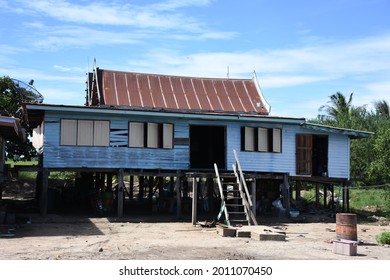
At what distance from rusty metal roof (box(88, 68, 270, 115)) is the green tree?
16.4 ft

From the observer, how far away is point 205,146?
2720cm

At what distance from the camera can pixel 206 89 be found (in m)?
28.9

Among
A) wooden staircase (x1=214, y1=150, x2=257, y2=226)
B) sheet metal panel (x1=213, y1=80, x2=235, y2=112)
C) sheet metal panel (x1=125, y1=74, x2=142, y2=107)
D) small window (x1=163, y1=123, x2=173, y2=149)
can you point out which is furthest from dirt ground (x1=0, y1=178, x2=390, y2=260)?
sheet metal panel (x1=213, y1=80, x2=235, y2=112)

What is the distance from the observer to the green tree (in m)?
30.6

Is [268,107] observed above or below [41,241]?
above

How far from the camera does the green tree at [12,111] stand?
30.6 m

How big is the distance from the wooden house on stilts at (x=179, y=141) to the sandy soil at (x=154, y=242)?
1.51 meters

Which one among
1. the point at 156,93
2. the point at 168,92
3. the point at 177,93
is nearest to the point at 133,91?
the point at 156,93

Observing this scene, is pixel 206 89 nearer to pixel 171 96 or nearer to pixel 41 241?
pixel 171 96

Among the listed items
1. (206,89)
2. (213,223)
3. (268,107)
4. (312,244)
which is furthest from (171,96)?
(312,244)

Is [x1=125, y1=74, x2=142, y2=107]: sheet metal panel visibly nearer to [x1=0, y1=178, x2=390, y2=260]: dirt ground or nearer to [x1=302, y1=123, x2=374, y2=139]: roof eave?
[x1=0, y1=178, x2=390, y2=260]: dirt ground

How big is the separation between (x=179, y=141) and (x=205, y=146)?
5.33 metres

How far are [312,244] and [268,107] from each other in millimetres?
13545

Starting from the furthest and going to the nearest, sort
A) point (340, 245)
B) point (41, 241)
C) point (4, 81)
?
point (4, 81)
point (41, 241)
point (340, 245)
